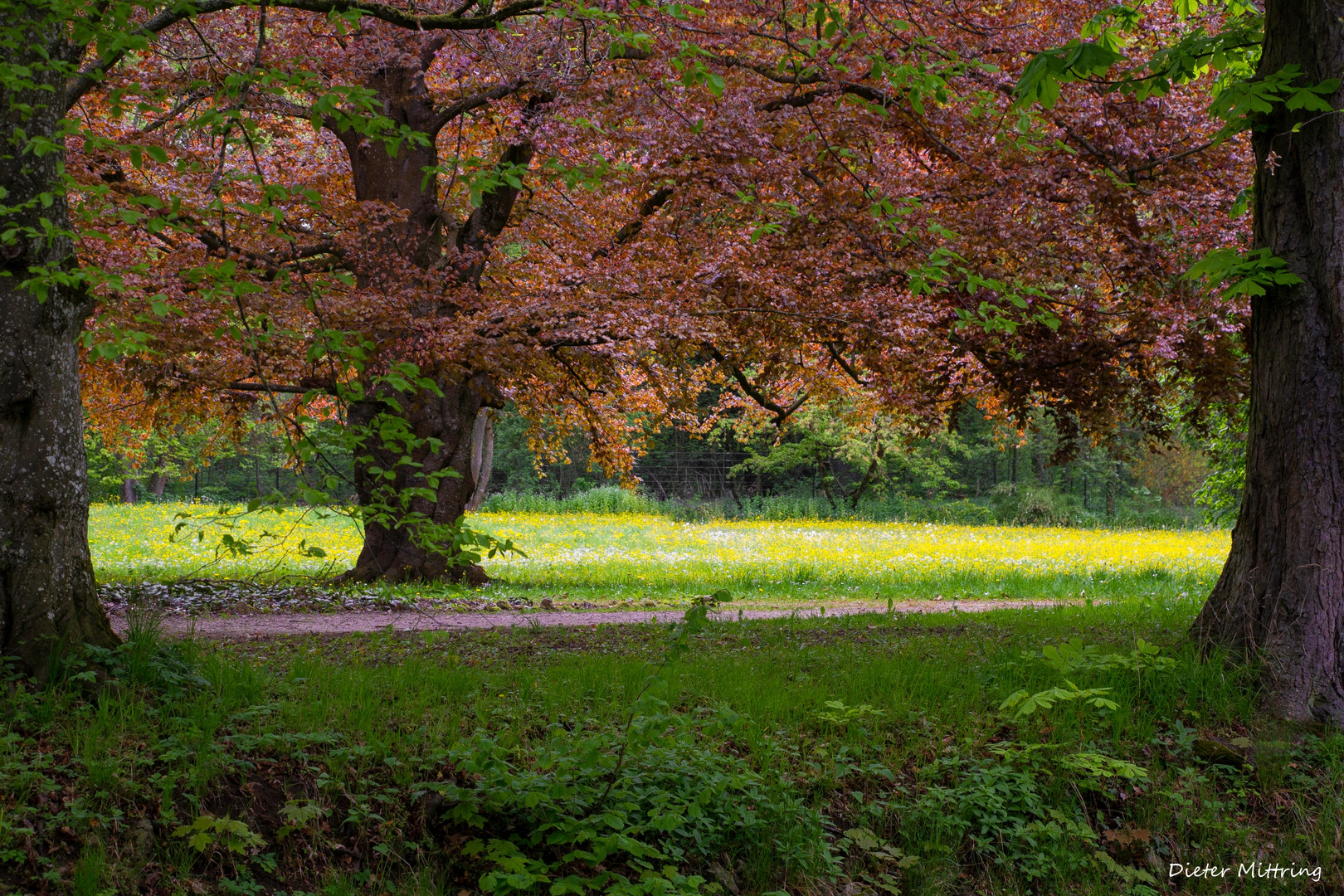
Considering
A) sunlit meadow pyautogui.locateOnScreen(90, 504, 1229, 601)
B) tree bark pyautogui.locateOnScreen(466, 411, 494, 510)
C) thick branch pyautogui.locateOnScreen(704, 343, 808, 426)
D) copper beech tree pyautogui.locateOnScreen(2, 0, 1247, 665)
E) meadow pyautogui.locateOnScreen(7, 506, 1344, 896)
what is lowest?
sunlit meadow pyautogui.locateOnScreen(90, 504, 1229, 601)

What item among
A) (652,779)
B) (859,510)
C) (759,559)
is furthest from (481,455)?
(652,779)

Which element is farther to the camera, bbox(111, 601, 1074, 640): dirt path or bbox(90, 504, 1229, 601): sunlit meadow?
bbox(90, 504, 1229, 601): sunlit meadow

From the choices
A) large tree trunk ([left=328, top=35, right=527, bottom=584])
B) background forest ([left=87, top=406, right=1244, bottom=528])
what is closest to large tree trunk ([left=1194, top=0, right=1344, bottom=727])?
large tree trunk ([left=328, top=35, right=527, bottom=584])

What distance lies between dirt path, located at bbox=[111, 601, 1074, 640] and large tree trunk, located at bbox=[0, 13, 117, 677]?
307cm

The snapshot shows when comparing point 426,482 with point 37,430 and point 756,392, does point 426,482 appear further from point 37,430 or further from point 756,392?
point 37,430

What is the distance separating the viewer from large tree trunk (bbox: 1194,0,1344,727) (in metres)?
5.70

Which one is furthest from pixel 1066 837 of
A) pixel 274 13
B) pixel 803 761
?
pixel 274 13

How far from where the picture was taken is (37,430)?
4.95m

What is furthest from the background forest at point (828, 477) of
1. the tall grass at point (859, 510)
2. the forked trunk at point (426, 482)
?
the forked trunk at point (426, 482)

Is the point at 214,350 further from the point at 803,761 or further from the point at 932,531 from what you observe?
the point at 932,531

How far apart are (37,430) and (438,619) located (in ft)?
18.0

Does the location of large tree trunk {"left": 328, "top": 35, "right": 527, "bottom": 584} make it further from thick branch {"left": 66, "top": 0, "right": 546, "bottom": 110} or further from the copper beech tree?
thick branch {"left": 66, "top": 0, "right": 546, "bottom": 110}

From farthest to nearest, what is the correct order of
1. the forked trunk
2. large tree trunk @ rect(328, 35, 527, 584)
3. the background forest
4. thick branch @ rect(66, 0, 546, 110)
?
the background forest, the forked trunk, large tree trunk @ rect(328, 35, 527, 584), thick branch @ rect(66, 0, 546, 110)

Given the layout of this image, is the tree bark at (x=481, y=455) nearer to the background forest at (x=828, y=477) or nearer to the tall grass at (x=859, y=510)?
the background forest at (x=828, y=477)
